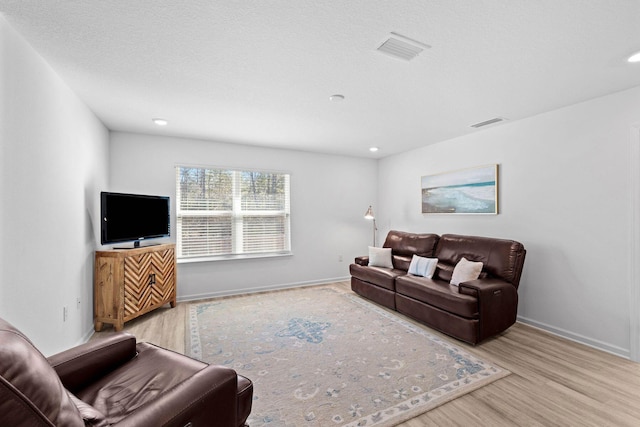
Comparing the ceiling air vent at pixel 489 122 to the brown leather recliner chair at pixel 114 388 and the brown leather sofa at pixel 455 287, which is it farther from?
the brown leather recliner chair at pixel 114 388

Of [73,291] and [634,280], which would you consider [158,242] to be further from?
[634,280]

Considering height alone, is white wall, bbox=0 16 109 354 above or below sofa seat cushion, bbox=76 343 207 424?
above

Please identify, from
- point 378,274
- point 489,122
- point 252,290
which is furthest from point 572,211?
point 252,290

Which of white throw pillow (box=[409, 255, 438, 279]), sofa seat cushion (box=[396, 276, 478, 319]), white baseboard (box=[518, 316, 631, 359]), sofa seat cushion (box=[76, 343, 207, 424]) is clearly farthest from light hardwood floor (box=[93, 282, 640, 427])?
sofa seat cushion (box=[76, 343, 207, 424])

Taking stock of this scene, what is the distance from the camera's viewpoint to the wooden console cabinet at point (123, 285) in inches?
131

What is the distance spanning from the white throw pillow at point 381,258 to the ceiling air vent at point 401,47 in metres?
3.09

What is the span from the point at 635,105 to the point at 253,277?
510 cm

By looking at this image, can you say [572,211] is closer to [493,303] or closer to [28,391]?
[493,303]

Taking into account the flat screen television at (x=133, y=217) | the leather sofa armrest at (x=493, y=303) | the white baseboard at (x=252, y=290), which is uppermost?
→ the flat screen television at (x=133, y=217)

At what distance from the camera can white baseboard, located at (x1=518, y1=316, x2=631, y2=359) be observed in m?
2.83

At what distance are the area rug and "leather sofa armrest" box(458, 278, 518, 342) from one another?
0.44 m

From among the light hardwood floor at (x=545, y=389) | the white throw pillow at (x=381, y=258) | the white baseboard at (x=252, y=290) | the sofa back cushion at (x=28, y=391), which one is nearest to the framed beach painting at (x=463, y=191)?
the white throw pillow at (x=381, y=258)

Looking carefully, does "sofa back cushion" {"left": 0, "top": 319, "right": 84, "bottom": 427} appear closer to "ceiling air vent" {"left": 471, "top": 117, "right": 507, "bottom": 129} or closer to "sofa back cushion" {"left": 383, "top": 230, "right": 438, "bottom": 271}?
→ "sofa back cushion" {"left": 383, "top": 230, "right": 438, "bottom": 271}

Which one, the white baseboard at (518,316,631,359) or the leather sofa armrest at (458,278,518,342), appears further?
the leather sofa armrest at (458,278,518,342)
